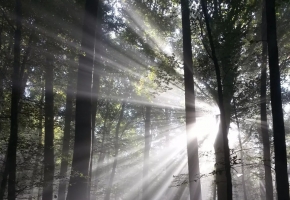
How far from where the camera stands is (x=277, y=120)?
6887 millimetres

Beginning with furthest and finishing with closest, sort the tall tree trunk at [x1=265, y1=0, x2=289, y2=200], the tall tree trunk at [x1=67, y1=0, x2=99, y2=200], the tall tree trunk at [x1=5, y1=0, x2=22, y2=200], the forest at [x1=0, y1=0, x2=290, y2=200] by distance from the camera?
the tall tree trunk at [x1=67, y1=0, x2=99, y2=200]
the forest at [x1=0, y1=0, x2=290, y2=200]
the tall tree trunk at [x1=5, y1=0, x2=22, y2=200]
the tall tree trunk at [x1=265, y1=0, x2=289, y2=200]

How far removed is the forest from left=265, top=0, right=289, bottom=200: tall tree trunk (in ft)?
0.07

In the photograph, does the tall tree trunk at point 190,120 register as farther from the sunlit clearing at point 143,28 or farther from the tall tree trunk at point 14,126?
the tall tree trunk at point 14,126

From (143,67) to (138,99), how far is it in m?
7.79

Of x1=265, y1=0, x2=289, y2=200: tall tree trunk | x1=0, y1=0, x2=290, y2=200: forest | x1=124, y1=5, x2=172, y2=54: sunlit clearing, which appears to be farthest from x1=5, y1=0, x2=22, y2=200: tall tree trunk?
x1=265, y1=0, x2=289, y2=200: tall tree trunk

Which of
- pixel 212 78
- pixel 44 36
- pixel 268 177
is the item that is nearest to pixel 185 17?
pixel 212 78

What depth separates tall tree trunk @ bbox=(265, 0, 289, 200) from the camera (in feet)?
21.8

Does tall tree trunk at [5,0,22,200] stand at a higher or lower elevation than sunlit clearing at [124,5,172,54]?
lower

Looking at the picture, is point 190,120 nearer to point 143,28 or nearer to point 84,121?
point 84,121

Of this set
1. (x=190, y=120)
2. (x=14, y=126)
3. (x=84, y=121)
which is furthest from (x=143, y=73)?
(x=14, y=126)

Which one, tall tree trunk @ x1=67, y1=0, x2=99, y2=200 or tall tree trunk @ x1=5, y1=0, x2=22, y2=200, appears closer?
tall tree trunk @ x1=5, y1=0, x2=22, y2=200

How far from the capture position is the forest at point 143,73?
7859mm

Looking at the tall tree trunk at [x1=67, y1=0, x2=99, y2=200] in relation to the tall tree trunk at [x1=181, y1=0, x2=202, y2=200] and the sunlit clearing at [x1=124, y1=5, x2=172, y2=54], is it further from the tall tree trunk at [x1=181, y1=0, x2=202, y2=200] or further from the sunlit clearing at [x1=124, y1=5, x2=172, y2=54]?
the sunlit clearing at [x1=124, y1=5, x2=172, y2=54]

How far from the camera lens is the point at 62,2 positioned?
10891mm
